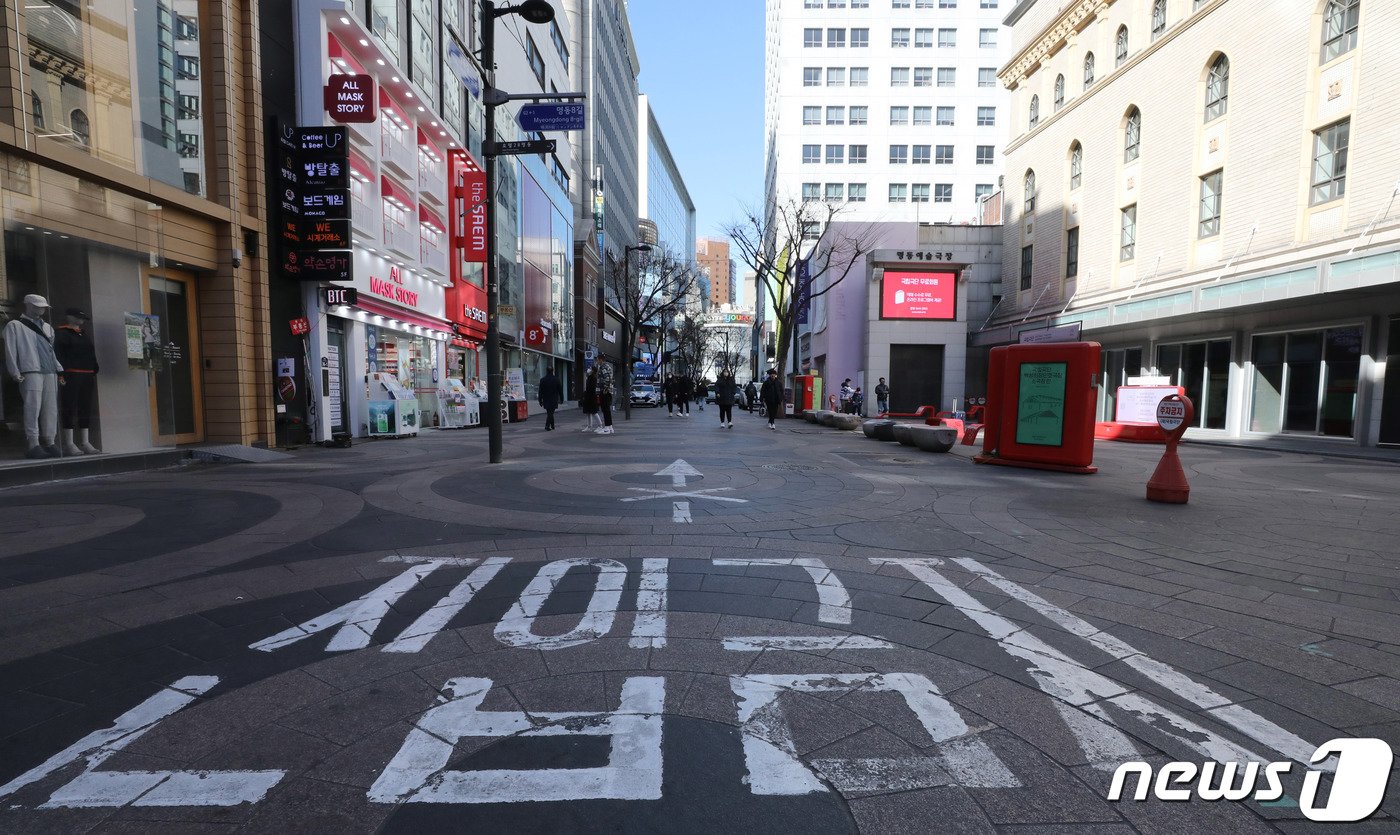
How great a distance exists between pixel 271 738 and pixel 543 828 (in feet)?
4.28

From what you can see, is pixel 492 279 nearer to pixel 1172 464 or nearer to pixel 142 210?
pixel 142 210

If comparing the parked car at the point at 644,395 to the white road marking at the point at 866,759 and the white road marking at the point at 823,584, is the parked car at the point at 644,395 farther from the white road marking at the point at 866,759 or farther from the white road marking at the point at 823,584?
the white road marking at the point at 866,759

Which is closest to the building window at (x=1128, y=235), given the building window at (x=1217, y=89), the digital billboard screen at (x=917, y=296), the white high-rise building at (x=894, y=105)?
the building window at (x=1217, y=89)

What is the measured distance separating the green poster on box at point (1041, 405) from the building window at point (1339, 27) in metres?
13.3

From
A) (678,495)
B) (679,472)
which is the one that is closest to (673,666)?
(678,495)

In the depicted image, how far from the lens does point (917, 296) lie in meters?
32.0

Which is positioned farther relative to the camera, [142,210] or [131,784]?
[142,210]

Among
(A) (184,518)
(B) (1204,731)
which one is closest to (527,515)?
(A) (184,518)

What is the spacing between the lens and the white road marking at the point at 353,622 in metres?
3.48

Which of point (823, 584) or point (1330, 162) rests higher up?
point (1330, 162)

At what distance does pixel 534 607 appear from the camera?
13.1 feet

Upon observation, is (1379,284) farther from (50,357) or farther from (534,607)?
(50,357)

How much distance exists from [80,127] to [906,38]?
202 ft

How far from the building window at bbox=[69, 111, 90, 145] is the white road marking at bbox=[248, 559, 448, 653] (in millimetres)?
9437
